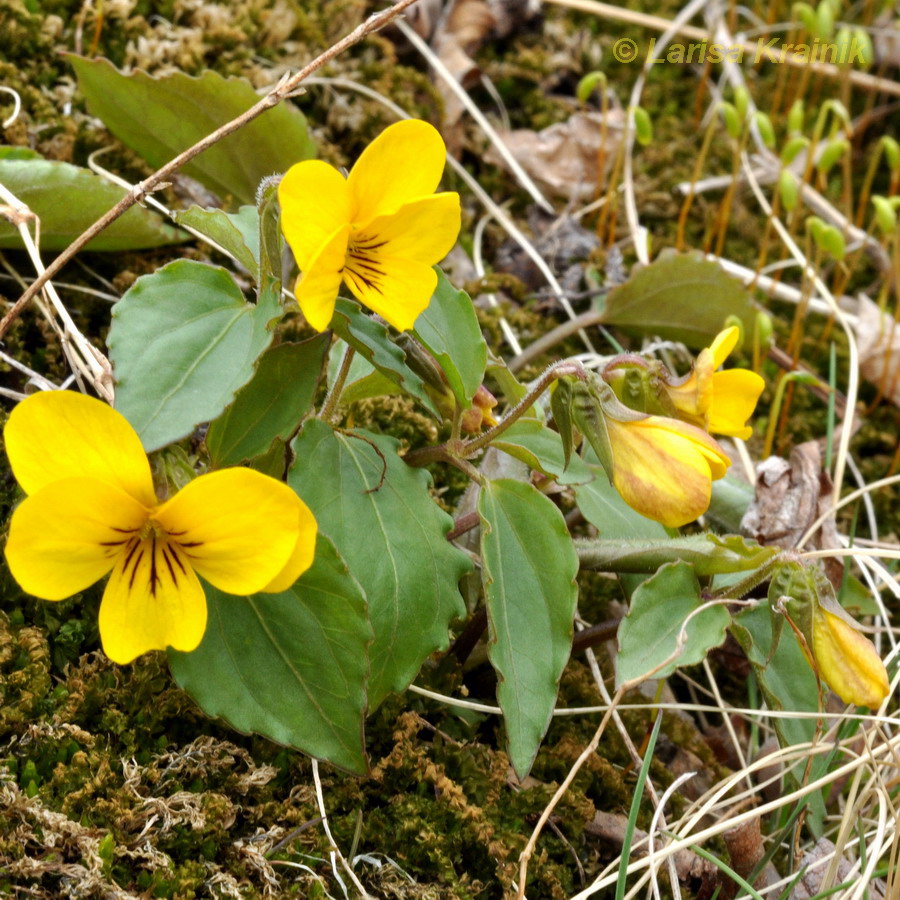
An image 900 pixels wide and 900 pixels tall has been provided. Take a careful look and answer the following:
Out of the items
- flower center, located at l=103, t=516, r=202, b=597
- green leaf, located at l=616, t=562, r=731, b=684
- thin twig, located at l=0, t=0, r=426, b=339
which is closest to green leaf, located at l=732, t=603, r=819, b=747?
green leaf, located at l=616, t=562, r=731, b=684

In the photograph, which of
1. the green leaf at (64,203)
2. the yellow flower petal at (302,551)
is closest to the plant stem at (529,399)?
the yellow flower petal at (302,551)

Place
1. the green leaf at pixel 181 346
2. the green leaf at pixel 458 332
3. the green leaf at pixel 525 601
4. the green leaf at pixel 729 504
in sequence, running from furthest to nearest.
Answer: the green leaf at pixel 729 504
the green leaf at pixel 458 332
the green leaf at pixel 525 601
the green leaf at pixel 181 346

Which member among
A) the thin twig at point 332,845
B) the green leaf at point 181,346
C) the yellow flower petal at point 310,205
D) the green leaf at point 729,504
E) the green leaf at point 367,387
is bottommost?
the thin twig at point 332,845

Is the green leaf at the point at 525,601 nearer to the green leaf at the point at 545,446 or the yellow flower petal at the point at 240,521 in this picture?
the green leaf at the point at 545,446

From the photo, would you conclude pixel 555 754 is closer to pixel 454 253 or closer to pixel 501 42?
pixel 454 253

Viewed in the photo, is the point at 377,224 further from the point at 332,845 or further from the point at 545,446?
the point at 332,845

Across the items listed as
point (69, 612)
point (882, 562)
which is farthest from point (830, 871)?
point (69, 612)
